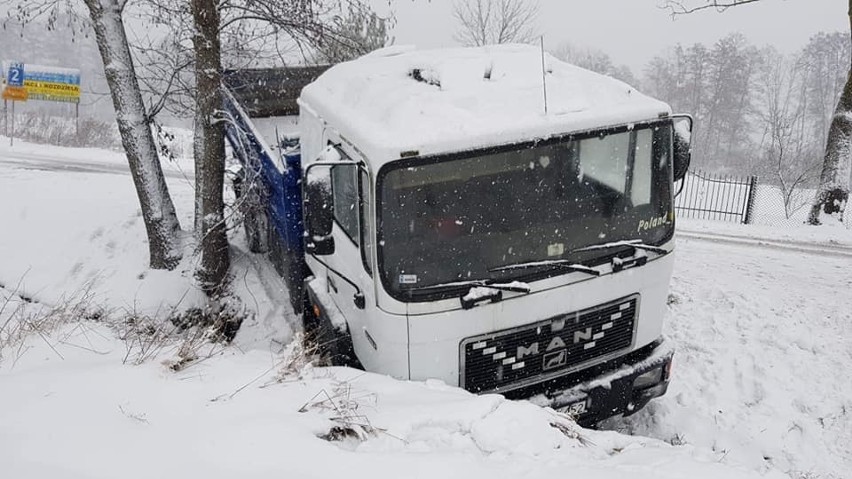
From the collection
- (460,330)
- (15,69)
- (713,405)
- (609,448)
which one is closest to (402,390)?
(460,330)

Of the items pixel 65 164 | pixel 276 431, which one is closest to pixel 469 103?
pixel 276 431

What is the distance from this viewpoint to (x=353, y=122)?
4398 millimetres

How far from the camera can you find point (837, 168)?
12859 mm

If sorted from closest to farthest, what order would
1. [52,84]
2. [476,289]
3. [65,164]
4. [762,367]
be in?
[476,289], [762,367], [65,164], [52,84]

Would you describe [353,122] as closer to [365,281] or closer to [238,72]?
[365,281]

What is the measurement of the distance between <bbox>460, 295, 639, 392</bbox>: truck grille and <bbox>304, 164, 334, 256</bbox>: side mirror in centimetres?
112

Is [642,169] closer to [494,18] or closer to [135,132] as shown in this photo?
[135,132]

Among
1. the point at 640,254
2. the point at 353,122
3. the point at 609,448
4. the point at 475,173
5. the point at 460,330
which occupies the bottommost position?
the point at 609,448

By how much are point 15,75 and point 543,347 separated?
26.6 m

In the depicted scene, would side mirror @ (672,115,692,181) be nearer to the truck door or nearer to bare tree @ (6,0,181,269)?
the truck door

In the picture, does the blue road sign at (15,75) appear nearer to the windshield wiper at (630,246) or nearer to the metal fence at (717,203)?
the metal fence at (717,203)

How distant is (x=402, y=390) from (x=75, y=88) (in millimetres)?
27203

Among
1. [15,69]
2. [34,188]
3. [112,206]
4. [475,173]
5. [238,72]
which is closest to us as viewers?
[475,173]

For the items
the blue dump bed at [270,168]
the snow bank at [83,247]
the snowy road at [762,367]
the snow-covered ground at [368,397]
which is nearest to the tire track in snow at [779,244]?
the snow-covered ground at [368,397]
